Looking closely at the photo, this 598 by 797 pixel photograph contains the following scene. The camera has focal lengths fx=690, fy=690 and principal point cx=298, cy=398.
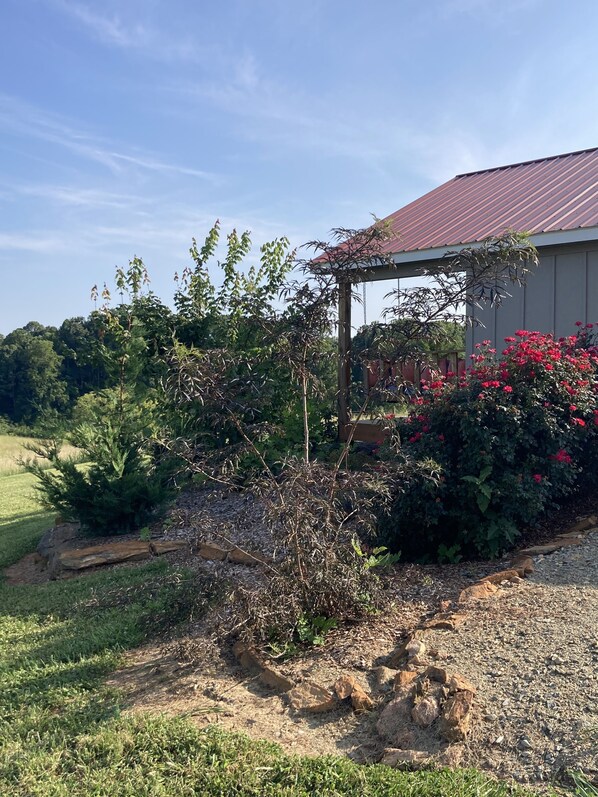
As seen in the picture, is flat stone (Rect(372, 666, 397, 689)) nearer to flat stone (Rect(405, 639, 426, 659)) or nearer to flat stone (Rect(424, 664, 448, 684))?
flat stone (Rect(405, 639, 426, 659))

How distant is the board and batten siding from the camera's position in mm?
7305

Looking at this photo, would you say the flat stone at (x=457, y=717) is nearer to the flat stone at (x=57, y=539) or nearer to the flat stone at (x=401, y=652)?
the flat stone at (x=401, y=652)

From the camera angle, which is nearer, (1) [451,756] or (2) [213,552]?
(1) [451,756]

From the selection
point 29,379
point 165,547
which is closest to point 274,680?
point 165,547

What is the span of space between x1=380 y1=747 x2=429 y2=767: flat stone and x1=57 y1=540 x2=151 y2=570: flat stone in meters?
4.18

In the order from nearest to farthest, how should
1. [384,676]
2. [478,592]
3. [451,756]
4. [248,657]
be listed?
[451,756] < [384,676] < [248,657] < [478,592]

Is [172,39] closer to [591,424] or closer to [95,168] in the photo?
[95,168]

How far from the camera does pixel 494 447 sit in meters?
5.23

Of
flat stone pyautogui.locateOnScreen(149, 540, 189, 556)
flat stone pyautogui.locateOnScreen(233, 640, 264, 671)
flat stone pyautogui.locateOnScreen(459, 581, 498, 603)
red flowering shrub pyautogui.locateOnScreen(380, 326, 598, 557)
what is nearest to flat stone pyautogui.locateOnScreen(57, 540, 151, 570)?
flat stone pyautogui.locateOnScreen(149, 540, 189, 556)

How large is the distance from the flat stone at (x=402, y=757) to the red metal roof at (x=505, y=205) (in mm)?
4768

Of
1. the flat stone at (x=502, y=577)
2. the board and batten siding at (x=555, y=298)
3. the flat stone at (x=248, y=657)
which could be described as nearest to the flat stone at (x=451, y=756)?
the flat stone at (x=248, y=657)

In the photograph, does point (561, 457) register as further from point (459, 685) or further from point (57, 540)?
point (57, 540)

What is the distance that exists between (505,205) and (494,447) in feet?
15.7

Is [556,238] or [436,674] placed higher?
[556,238]
